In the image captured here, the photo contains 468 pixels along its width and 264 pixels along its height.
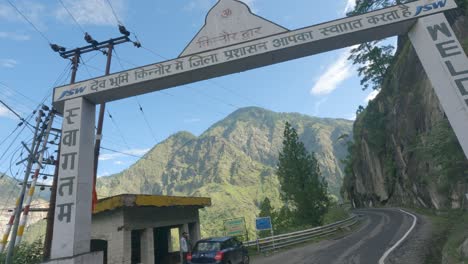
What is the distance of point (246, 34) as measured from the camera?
938 centimetres

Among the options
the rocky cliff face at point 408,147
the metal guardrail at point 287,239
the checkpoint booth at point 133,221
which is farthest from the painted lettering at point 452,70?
the checkpoint booth at point 133,221

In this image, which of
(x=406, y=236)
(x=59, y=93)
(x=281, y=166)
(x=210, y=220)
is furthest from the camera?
(x=210, y=220)

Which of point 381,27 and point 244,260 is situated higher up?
point 381,27

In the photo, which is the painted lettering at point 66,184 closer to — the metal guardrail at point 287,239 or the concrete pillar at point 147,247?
the concrete pillar at point 147,247

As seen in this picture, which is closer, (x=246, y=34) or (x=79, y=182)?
(x=79, y=182)

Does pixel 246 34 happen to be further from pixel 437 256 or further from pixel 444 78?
pixel 437 256

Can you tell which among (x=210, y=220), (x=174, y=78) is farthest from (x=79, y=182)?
(x=210, y=220)

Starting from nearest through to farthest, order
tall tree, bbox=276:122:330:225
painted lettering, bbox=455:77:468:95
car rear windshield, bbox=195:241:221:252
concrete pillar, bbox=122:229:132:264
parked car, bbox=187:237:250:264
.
→ painted lettering, bbox=455:77:468:95 → parked car, bbox=187:237:250:264 → car rear windshield, bbox=195:241:221:252 → concrete pillar, bbox=122:229:132:264 → tall tree, bbox=276:122:330:225

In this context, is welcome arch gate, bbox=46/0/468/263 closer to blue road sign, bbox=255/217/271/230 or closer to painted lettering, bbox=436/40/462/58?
painted lettering, bbox=436/40/462/58

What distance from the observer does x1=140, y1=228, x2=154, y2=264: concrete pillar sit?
44.3 ft

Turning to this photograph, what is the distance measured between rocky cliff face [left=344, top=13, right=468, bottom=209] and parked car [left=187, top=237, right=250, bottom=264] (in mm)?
10936

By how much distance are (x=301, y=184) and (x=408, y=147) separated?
13.2 metres

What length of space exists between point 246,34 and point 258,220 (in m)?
10.6

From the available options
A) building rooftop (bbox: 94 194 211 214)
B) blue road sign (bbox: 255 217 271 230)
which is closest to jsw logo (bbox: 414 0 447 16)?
blue road sign (bbox: 255 217 271 230)
